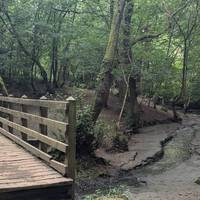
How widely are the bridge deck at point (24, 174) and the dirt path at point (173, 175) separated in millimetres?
2662

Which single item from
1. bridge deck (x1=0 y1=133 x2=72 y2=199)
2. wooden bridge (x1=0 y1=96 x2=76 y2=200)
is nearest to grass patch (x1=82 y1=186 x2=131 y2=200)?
wooden bridge (x1=0 y1=96 x2=76 y2=200)

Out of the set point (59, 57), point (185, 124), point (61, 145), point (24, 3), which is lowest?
point (185, 124)

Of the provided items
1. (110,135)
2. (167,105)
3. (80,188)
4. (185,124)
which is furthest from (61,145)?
(167,105)

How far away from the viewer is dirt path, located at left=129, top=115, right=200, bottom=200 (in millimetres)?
9164

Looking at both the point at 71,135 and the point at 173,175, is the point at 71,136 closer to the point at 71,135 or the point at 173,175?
the point at 71,135

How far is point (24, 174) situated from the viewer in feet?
20.8

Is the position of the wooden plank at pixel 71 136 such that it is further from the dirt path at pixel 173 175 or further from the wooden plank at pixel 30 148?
the dirt path at pixel 173 175


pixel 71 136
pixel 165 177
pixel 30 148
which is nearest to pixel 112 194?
pixel 30 148

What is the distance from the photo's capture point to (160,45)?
1020 inches

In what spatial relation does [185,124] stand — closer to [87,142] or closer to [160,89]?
[160,89]

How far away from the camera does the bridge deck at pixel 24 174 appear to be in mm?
5590

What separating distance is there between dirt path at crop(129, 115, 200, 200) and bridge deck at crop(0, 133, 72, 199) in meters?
2.66

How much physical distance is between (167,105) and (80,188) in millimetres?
25501

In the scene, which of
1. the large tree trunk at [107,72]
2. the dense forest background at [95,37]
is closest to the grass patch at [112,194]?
the large tree trunk at [107,72]
